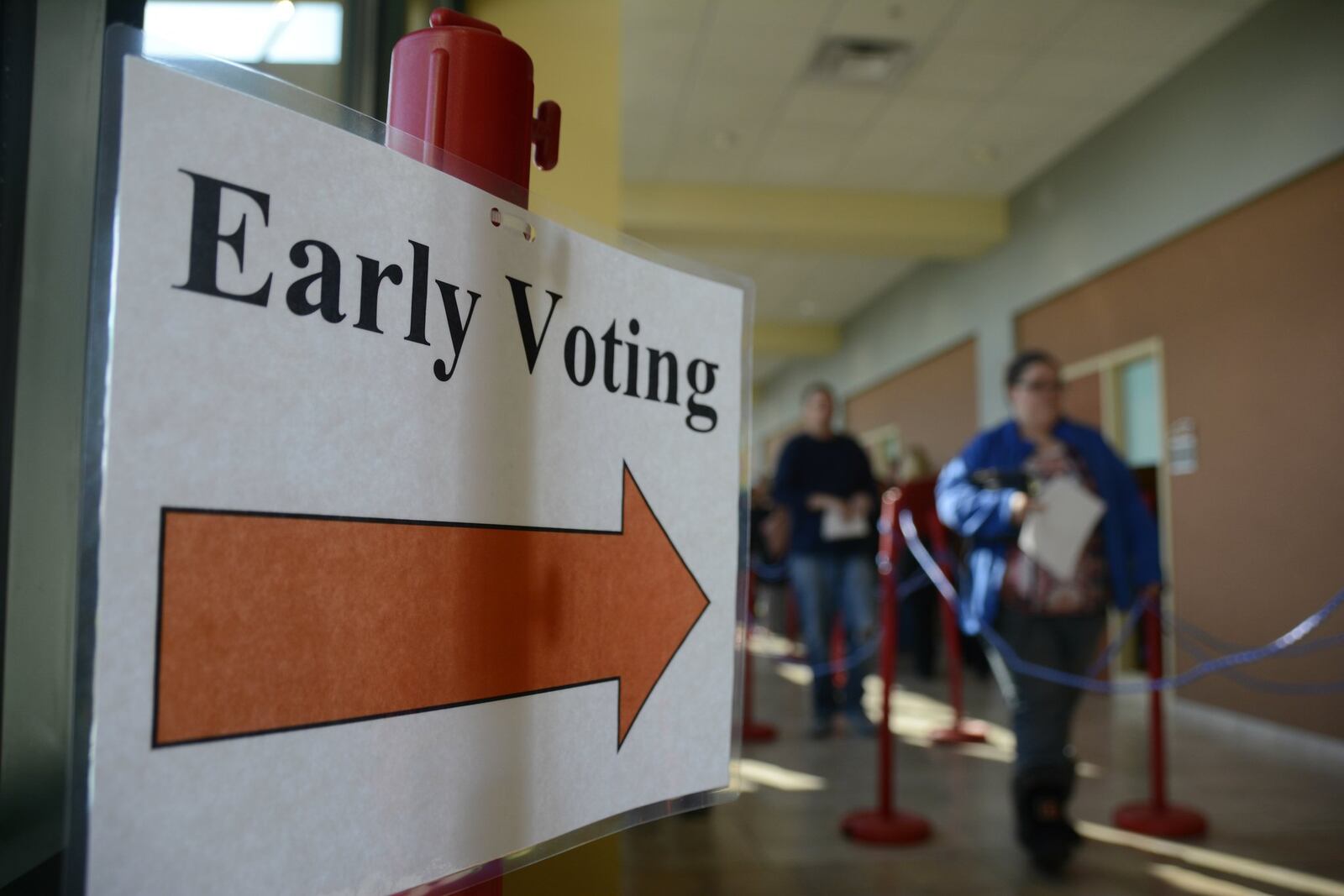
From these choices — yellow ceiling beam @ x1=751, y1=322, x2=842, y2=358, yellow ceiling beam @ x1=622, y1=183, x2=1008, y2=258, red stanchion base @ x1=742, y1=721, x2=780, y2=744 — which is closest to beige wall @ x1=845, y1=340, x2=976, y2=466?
yellow ceiling beam @ x1=622, y1=183, x2=1008, y2=258

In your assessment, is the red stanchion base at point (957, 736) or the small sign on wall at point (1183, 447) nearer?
the red stanchion base at point (957, 736)

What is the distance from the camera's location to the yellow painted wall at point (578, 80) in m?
1.77

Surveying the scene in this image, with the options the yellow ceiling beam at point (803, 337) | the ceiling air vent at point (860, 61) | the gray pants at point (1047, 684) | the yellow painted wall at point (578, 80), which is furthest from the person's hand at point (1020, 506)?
the yellow ceiling beam at point (803, 337)

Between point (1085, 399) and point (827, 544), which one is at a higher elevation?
point (1085, 399)

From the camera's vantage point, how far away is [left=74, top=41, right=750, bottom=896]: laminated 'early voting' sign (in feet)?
1.19

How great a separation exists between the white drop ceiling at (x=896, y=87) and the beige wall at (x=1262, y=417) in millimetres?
967

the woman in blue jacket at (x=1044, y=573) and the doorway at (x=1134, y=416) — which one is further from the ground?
the doorway at (x=1134, y=416)

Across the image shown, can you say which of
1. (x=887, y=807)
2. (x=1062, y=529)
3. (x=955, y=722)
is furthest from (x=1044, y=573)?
(x=955, y=722)

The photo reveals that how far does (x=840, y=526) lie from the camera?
396cm

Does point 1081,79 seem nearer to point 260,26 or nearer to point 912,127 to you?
point 912,127

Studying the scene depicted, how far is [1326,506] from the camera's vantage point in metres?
3.99

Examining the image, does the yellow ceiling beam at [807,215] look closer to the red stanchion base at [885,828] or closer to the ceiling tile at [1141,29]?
the ceiling tile at [1141,29]

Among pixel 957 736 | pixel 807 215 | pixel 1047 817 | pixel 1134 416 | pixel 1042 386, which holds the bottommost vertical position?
pixel 957 736

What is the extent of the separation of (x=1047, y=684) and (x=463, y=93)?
231cm
